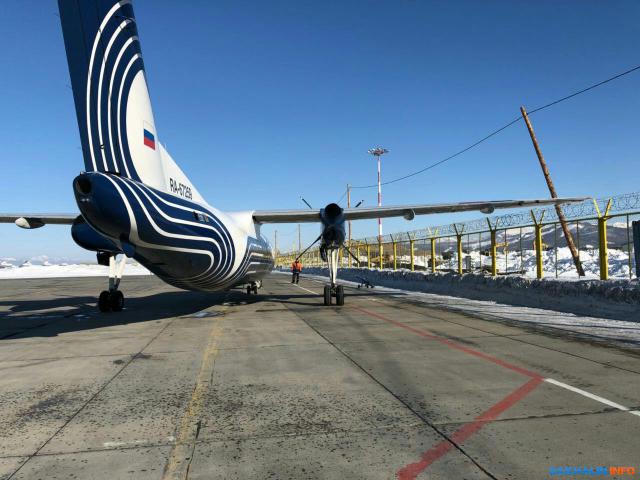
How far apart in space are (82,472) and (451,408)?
11.6 feet

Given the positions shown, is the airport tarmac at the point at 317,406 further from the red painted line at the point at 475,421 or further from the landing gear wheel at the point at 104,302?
the landing gear wheel at the point at 104,302

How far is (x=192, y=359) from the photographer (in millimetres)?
7309

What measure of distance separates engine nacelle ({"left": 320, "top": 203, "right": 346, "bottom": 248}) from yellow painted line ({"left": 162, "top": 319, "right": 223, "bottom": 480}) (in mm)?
9115

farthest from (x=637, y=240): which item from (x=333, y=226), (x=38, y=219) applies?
(x=38, y=219)

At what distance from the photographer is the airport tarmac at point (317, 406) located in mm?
3477

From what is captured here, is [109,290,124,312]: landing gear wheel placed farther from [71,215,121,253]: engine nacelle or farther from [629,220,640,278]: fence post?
[629,220,640,278]: fence post

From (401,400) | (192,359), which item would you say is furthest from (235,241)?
(401,400)

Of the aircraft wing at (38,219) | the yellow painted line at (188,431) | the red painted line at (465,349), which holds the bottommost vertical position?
the red painted line at (465,349)

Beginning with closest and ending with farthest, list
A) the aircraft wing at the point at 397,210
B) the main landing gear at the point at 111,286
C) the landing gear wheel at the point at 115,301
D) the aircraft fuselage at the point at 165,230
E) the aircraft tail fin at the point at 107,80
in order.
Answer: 1. the aircraft fuselage at the point at 165,230
2. the aircraft tail fin at the point at 107,80
3. the main landing gear at the point at 111,286
4. the landing gear wheel at the point at 115,301
5. the aircraft wing at the point at 397,210

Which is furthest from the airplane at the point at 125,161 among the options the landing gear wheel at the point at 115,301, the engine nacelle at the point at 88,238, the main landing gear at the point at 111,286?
the landing gear wheel at the point at 115,301

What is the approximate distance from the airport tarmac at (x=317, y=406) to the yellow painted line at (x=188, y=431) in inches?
0.8

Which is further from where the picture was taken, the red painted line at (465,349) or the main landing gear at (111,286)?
the main landing gear at (111,286)

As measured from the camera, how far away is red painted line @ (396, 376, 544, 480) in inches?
131

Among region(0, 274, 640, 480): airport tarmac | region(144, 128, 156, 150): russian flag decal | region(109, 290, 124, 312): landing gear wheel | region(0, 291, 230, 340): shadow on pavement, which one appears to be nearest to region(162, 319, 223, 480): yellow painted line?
region(0, 274, 640, 480): airport tarmac
